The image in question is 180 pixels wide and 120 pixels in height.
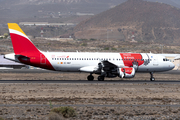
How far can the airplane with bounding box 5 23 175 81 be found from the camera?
39719mm

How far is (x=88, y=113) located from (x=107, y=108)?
2.07 m

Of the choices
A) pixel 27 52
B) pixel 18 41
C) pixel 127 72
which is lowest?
pixel 127 72

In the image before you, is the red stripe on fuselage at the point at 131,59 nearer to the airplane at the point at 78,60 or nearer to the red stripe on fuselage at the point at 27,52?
the airplane at the point at 78,60

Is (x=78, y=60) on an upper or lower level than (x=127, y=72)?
upper

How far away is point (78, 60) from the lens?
4088 cm

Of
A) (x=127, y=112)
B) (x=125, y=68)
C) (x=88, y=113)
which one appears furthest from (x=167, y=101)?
(x=125, y=68)

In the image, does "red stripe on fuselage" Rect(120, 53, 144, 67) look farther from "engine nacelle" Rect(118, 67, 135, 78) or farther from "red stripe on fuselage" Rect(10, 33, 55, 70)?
"red stripe on fuselage" Rect(10, 33, 55, 70)

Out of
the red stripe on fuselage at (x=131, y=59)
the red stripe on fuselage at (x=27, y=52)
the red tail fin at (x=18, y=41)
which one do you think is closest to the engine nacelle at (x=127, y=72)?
the red stripe on fuselage at (x=131, y=59)

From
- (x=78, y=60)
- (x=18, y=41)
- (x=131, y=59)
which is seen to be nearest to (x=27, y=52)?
(x=18, y=41)

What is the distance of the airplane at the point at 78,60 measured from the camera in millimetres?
39719

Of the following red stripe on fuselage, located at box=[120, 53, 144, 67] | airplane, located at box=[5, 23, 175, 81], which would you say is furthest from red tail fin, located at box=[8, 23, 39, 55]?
red stripe on fuselage, located at box=[120, 53, 144, 67]

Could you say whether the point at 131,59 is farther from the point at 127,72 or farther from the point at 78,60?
the point at 78,60

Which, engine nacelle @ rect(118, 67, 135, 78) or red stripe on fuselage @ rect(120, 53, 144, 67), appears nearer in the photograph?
engine nacelle @ rect(118, 67, 135, 78)

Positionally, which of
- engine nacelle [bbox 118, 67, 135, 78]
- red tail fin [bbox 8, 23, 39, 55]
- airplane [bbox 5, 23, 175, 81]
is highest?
red tail fin [bbox 8, 23, 39, 55]
